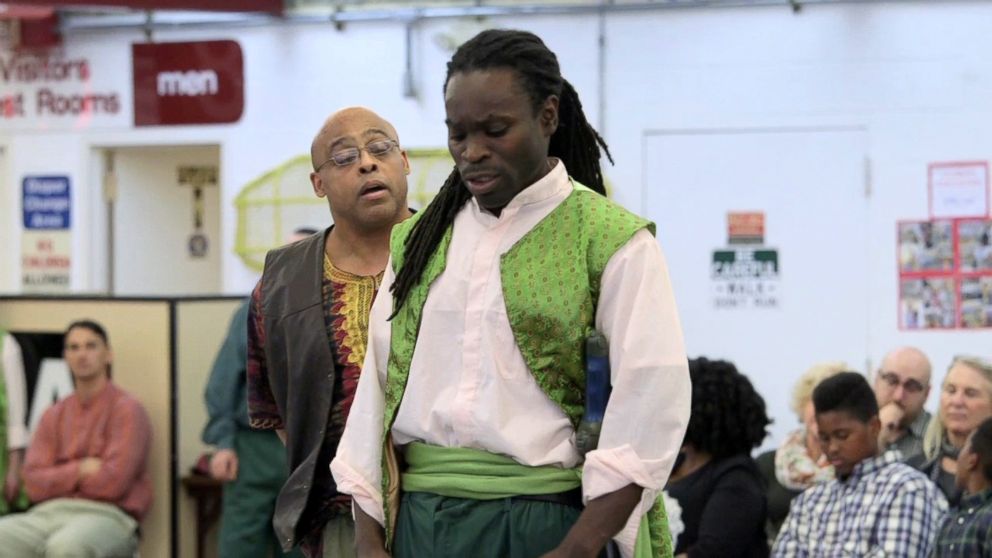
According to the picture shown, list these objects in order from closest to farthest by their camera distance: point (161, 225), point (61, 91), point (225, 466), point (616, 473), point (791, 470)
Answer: point (616, 473)
point (791, 470)
point (225, 466)
point (61, 91)
point (161, 225)

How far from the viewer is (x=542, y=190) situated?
2.37m

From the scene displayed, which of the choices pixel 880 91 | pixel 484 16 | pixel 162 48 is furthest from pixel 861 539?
pixel 162 48

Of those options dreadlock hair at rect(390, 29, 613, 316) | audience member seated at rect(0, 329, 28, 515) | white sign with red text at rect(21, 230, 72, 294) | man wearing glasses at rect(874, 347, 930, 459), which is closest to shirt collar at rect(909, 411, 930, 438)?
man wearing glasses at rect(874, 347, 930, 459)

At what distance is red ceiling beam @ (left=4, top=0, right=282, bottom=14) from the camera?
27.7ft

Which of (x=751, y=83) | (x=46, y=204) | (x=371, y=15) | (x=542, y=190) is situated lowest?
(x=542, y=190)

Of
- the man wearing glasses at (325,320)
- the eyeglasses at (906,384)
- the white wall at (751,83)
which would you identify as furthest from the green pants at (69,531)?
the man wearing glasses at (325,320)

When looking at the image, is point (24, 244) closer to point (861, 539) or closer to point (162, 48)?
point (162, 48)

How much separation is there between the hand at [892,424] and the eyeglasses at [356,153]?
3023 millimetres

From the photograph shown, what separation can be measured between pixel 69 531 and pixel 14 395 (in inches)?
31.0

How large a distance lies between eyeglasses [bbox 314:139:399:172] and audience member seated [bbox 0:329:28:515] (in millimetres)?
4047

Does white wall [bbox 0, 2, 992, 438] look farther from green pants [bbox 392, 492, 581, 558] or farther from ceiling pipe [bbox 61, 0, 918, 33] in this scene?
green pants [bbox 392, 492, 581, 558]

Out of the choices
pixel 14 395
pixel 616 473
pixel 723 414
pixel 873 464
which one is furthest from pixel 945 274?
pixel 616 473

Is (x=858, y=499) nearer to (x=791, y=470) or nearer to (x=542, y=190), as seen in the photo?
(x=791, y=470)

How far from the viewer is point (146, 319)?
6766mm
